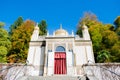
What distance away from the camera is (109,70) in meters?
13.6

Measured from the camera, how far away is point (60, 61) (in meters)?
23.1

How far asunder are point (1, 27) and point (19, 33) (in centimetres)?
493

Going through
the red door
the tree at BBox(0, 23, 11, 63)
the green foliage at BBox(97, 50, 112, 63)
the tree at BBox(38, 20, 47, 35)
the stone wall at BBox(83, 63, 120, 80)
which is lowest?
the stone wall at BBox(83, 63, 120, 80)

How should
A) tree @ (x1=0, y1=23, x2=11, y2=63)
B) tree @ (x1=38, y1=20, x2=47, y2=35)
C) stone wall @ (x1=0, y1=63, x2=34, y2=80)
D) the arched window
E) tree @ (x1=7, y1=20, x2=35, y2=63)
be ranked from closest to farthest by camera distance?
stone wall @ (x1=0, y1=63, x2=34, y2=80) → the arched window → tree @ (x1=0, y1=23, x2=11, y2=63) → tree @ (x1=7, y1=20, x2=35, y2=63) → tree @ (x1=38, y1=20, x2=47, y2=35)

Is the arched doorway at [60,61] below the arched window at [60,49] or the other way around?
below

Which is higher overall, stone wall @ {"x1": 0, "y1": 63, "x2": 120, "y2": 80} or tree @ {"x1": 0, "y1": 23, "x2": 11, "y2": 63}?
tree @ {"x1": 0, "y1": 23, "x2": 11, "y2": 63}

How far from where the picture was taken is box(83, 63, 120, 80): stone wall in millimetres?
13188

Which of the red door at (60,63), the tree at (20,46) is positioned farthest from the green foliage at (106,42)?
the tree at (20,46)

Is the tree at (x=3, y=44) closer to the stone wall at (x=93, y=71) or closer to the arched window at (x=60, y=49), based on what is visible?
the arched window at (x=60, y=49)

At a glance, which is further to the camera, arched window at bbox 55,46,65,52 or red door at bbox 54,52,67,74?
arched window at bbox 55,46,65,52

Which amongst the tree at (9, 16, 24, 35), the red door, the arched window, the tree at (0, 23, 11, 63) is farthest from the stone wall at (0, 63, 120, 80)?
the tree at (9, 16, 24, 35)

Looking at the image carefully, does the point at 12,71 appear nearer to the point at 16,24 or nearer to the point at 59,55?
the point at 59,55

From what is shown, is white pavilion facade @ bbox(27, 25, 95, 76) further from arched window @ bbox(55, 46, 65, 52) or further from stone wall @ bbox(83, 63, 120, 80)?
stone wall @ bbox(83, 63, 120, 80)

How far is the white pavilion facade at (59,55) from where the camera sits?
73.0 feet
